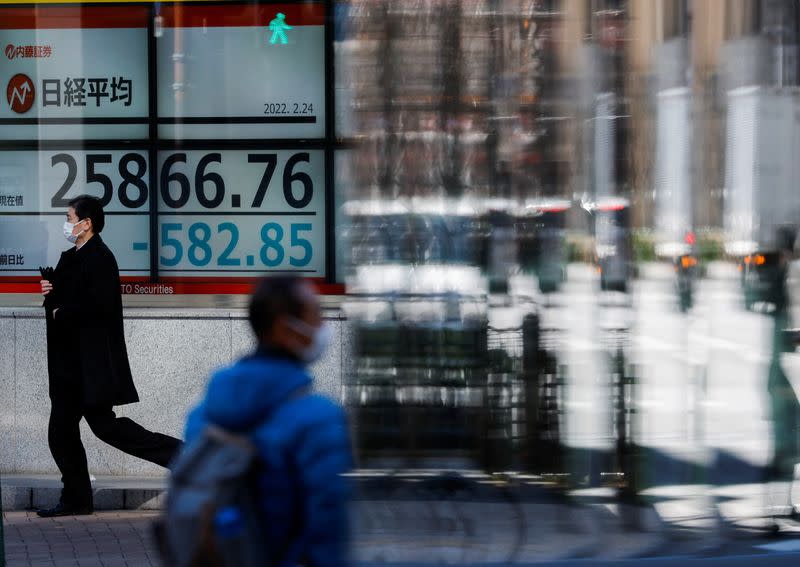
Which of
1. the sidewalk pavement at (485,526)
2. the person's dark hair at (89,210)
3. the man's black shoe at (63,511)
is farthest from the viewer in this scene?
the man's black shoe at (63,511)

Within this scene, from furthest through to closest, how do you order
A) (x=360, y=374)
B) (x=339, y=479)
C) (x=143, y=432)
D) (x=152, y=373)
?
(x=152, y=373)
(x=143, y=432)
(x=360, y=374)
(x=339, y=479)

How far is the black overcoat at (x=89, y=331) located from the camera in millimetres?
7930

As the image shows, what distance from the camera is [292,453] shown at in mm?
3004

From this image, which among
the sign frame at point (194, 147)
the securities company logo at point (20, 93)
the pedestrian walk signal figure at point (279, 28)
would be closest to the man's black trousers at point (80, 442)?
the sign frame at point (194, 147)

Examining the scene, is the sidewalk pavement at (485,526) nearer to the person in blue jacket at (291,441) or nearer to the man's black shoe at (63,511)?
the person in blue jacket at (291,441)

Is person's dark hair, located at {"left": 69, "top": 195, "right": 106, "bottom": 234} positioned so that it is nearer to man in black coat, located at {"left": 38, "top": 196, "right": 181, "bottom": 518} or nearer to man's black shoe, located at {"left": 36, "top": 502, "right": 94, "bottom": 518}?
man in black coat, located at {"left": 38, "top": 196, "right": 181, "bottom": 518}

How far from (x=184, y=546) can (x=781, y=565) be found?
2.73 metres

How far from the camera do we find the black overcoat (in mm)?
7930

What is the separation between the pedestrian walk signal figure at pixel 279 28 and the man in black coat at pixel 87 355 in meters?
1.97

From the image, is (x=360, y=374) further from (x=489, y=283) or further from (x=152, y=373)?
(x=152, y=373)

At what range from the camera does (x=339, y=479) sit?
3.00 meters

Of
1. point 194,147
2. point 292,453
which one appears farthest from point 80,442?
point 292,453

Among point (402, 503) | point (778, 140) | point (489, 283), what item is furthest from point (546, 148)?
point (402, 503)

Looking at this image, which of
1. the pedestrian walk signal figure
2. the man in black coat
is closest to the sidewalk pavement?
the man in black coat
